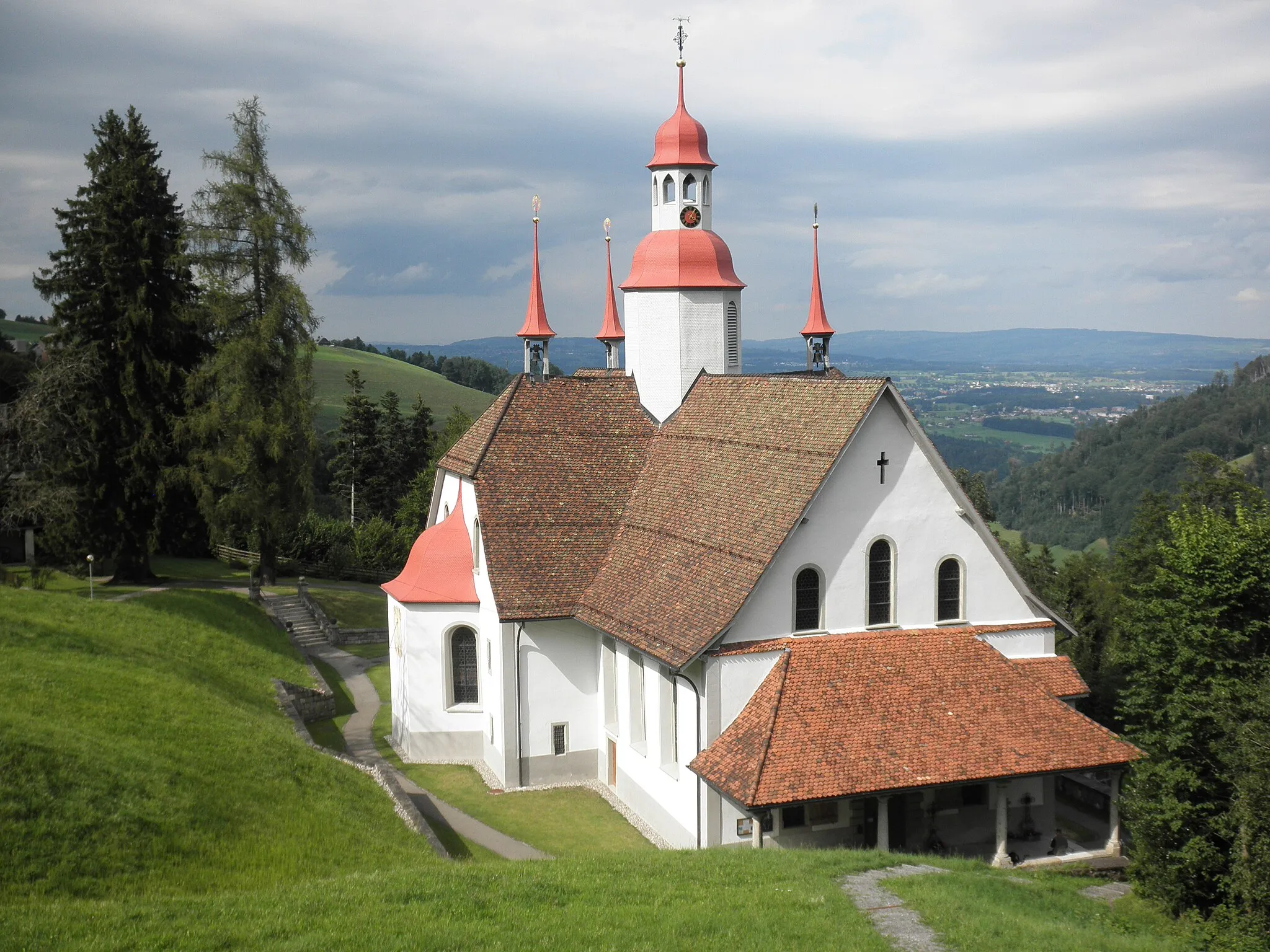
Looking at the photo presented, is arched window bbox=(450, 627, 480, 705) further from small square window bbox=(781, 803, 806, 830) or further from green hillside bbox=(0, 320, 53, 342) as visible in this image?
green hillside bbox=(0, 320, 53, 342)

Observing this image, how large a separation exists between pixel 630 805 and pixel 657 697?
142 inches

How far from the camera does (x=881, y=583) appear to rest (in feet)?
82.1

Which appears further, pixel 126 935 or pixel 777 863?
pixel 777 863

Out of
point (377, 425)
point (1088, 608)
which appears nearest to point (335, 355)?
point (377, 425)

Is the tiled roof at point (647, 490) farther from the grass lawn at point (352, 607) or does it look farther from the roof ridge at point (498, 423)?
the grass lawn at point (352, 607)

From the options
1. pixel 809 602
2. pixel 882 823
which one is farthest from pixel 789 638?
pixel 882 823

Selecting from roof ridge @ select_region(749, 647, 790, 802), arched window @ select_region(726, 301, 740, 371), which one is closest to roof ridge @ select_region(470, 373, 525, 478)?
arched window @ select_region(726, 301, 740, 371)

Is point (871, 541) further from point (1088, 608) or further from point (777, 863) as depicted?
point (1088, 608)

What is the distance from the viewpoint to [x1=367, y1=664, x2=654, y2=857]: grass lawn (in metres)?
25.8

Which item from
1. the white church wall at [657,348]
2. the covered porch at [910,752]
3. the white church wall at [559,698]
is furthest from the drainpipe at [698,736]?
the white church wall at [657,348]

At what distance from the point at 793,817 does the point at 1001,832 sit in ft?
13.4

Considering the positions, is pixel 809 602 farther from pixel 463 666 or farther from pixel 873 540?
pixel 463 666

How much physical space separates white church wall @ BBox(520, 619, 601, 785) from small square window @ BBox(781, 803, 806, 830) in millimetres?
7615

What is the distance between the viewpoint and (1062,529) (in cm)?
13688
